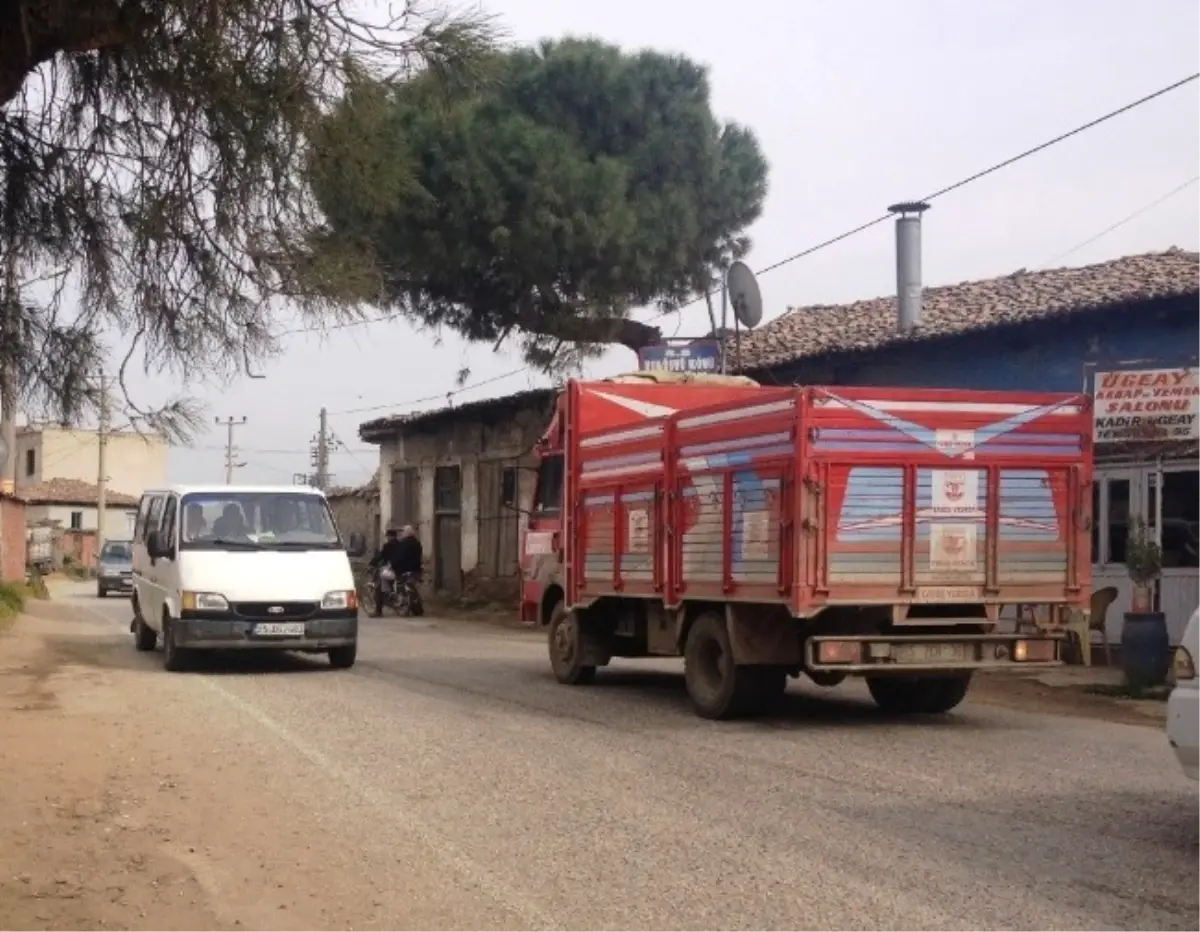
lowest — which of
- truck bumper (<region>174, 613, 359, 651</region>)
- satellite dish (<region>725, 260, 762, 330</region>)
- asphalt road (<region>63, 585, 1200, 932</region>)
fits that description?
asphalt road (<region>63, 585, 1200, 932</region>)

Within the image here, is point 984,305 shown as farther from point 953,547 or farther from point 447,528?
point 447,528

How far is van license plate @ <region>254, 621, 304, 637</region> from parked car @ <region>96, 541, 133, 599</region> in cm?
2911

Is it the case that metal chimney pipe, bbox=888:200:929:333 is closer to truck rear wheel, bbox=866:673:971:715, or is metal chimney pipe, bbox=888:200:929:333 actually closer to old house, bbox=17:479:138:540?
truck rear wheel, bbox=866:673:971:715

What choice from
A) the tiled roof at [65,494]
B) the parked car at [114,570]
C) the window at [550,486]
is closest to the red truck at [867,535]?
the window at [550,486]

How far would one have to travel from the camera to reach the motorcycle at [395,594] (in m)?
30.4

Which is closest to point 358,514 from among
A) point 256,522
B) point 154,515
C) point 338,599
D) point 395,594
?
point 395,594

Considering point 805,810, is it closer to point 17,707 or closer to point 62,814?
point 62,814

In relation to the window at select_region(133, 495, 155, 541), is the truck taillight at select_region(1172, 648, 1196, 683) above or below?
below

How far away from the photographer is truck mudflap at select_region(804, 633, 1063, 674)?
436 inches

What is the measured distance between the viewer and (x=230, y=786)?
30.3 ft

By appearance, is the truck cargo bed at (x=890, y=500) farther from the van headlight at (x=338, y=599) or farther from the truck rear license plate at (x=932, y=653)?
the van headlight at (x=338, y=599)

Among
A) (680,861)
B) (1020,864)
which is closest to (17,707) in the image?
(680,861)

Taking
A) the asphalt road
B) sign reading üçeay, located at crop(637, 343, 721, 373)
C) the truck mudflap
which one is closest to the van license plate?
the asphalt road

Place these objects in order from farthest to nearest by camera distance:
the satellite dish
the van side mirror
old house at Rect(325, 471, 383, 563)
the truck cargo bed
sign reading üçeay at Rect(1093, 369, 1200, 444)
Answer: old house at Rect(325, 471, 383, 563)
the satellite dish
the van side mirror
sign reading üçeay at Rect(1093, 369, 1200, 444)
the truck cargo bed
